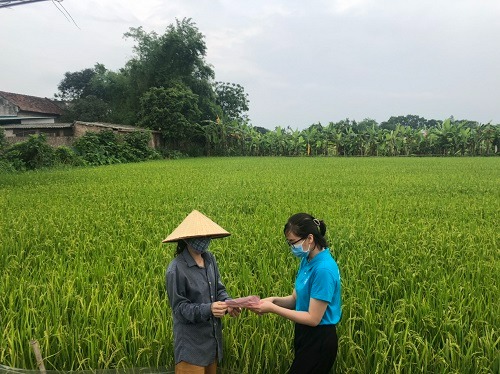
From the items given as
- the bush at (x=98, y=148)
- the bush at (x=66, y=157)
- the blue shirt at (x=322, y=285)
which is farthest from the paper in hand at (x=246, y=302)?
the bush at (x=98, y=148)

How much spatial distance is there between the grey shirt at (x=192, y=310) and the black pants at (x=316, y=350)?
1.33ft

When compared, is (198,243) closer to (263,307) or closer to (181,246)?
(181,246)

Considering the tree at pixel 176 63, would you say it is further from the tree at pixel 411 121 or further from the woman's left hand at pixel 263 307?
the tree at pixel 411 121

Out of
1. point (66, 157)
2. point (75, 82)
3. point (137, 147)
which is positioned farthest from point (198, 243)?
point (75, 82)

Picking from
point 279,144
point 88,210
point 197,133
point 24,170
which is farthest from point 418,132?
point 88,210

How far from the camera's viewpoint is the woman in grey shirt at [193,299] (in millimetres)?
1801

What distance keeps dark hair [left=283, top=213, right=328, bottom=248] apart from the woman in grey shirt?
1.05 feet

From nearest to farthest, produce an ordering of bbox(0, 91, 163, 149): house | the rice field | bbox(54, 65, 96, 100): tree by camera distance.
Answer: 1. the rice field
2. bbox(0, 91, 163, 149): house
3. bbox(54, 65, 96, 100): tree

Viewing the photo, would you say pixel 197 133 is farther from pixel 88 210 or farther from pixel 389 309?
pixel 389 309

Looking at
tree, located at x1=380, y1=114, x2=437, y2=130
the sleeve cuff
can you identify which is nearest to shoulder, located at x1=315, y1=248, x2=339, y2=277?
the sleeve cuff

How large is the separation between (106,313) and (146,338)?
0.38m

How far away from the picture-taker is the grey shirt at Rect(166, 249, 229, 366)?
179 centimetres

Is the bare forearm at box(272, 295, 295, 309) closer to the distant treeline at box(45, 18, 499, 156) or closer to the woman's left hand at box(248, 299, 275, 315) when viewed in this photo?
the woman's left hand at box(248, 299, 275, 315)

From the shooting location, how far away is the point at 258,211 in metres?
6.59
